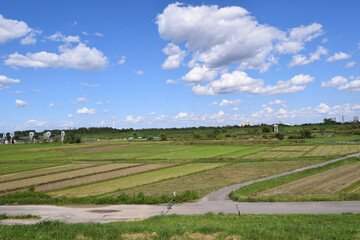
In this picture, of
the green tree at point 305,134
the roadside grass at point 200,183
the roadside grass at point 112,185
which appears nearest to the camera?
the roadside grass at point 200,183

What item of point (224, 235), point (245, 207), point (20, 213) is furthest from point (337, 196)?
point (20, 213)

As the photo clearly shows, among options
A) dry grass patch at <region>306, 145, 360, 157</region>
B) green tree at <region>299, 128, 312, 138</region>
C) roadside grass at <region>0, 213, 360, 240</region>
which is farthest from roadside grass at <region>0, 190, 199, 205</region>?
green tree at <region>299, 128, 312, 138</region>

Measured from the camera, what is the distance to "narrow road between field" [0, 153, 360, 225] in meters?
22.2

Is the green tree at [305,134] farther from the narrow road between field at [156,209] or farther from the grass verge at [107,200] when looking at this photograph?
the grass verge at [107,200]

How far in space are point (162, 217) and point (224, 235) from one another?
6.82 metres

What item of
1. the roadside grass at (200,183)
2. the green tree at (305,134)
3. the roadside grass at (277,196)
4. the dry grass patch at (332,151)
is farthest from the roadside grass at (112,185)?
the green tree at (305,134)

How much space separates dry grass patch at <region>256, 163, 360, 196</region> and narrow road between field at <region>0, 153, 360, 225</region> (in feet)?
19.9

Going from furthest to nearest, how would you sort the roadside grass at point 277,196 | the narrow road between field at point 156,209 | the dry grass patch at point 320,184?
the dry grass patch at point 320,184, the roadside grass at point 277,196, the narrow road between field at point 156,209

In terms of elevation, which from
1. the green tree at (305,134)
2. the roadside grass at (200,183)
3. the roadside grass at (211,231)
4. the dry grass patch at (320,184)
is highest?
the green tree at (305,134)

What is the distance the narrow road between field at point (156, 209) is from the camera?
22219 mm

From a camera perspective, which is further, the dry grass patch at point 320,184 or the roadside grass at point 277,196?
the dry grass patch at point 320,184

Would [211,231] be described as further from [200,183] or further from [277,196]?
[200,183]

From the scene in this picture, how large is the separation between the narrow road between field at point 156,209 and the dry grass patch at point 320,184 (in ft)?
19.9

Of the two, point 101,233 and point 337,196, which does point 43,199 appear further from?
point 337,196
